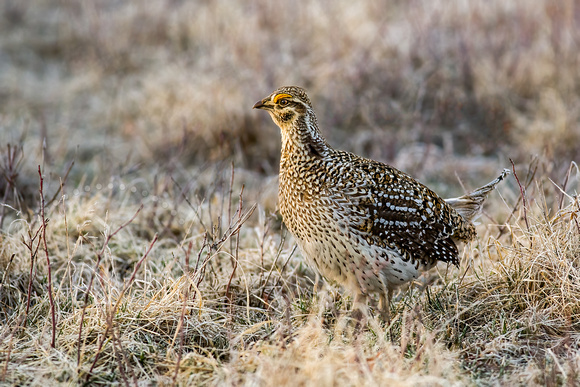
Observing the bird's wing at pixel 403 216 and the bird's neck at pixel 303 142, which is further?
the bird's neck at pixel 303 142

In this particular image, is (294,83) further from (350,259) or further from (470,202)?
(350,259)

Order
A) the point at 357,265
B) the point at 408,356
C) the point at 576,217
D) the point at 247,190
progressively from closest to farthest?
the point at 408,356, the point at 357,265, the point at 576,217, the point at 247,190

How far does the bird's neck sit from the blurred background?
4.45 feet

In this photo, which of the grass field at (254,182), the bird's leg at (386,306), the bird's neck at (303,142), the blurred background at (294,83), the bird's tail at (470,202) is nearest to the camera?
the grass field at (254,182)

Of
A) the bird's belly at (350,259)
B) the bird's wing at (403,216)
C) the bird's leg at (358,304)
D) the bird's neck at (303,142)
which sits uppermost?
the bird's neck at (303,142)

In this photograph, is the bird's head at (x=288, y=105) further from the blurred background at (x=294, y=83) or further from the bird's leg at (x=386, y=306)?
the blurred background at (x=294, y=83)

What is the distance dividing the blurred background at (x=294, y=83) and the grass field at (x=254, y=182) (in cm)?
3

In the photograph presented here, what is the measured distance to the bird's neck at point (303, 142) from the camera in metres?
3.81

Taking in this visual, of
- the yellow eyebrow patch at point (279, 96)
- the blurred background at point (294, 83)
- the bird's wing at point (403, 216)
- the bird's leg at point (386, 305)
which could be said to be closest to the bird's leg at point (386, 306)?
the bird's leg at point (386, 305)

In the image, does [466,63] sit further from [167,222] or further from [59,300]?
[59,300]

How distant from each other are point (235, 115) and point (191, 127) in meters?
0.44

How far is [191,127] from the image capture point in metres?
6.87

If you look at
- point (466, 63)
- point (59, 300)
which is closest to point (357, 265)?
point (59, 300)

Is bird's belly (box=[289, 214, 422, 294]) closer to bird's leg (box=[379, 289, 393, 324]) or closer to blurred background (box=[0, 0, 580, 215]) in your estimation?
bird's leg (box=[379, 289, 393, 324])
